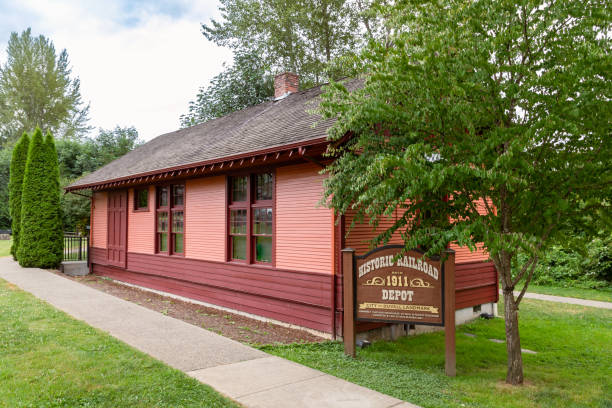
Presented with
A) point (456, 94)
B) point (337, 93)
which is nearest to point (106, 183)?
point (337, 93)

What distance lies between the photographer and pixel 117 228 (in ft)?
47.3

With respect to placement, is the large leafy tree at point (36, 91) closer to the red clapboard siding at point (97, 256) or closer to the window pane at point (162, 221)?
the red clapboard siding at point (97, 256)

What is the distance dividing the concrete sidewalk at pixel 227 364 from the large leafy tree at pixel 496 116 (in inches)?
73.3

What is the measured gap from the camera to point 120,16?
2427cm

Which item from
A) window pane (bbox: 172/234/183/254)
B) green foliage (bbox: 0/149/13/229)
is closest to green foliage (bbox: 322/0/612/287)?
window pane (bbox: 172/234/183/254)

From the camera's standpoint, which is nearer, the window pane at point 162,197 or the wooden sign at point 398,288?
the wooden sign at point 398,288

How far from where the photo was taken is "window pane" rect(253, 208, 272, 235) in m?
8.71

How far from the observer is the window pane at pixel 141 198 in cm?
1311

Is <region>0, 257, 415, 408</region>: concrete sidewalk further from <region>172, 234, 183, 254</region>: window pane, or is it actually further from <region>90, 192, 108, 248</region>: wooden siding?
<region>90, 192, 108, 248</region>: wooden siding

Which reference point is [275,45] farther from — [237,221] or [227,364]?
[227,364]

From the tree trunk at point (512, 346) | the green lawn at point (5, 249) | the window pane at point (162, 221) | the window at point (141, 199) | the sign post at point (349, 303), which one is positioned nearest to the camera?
the tree trunk at point (512, 346)

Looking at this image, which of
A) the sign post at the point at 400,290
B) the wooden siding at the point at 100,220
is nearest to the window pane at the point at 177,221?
the wooden siding at the point at 100,220

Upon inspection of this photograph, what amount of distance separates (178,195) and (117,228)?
13.7 ft

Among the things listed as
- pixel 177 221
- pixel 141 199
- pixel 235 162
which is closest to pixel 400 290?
pixel 235 162
